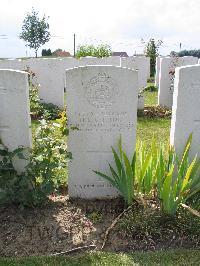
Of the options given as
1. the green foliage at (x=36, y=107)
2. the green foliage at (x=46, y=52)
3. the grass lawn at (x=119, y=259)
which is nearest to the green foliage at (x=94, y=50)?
the green foliage at (x=36, y=107)

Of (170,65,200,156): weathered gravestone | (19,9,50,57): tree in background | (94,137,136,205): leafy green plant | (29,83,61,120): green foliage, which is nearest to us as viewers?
(94,137,136,205): leafy green plant

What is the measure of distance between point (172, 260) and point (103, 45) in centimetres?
1838

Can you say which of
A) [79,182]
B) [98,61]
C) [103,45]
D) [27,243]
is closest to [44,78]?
[98,61]

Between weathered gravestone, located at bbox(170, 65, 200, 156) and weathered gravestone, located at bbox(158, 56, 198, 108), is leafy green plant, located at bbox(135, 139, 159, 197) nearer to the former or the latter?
weathered gravestone, located at bbox(170, 65, 200, 156)

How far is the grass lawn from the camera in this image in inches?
124

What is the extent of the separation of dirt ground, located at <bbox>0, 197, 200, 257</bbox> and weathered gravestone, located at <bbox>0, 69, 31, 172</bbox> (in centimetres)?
65

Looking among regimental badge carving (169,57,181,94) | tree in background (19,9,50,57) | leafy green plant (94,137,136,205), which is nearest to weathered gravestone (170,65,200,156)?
leafy green plant (94,137,136,205)

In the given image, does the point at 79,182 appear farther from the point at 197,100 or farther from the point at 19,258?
the point at 197,100

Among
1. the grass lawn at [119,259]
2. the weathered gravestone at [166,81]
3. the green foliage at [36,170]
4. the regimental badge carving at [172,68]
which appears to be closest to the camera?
the grass lawn at [119,259]

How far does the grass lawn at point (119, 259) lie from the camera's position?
3156mm

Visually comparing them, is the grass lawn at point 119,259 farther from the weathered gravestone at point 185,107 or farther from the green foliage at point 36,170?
the weathered gravestone at point 185,107

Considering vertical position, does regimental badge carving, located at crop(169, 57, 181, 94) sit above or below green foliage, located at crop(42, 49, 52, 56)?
below

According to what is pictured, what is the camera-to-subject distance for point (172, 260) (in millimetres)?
3188

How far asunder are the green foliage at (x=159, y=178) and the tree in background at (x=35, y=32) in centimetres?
3108
